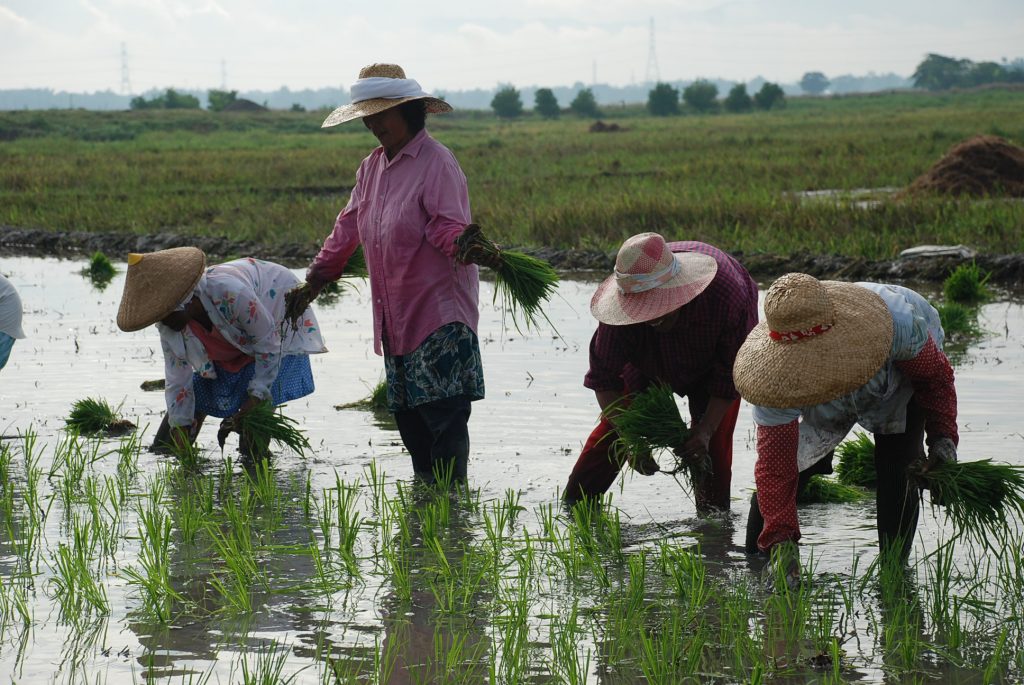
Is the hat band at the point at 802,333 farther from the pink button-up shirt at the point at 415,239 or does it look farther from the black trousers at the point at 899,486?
the pink button-up shirt at the point at 415,239

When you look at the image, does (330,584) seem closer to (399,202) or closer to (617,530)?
(617,530)

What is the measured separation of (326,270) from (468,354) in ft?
2.50

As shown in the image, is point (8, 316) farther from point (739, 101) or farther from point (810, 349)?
point (739, 101)

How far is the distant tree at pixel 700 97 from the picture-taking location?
75000mm

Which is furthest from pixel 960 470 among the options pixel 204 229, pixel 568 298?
pixel 204 229

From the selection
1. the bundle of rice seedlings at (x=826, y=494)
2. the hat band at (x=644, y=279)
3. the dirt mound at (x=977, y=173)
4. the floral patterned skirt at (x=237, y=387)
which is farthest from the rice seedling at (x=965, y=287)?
the dirt mound at (x=977, y=173)

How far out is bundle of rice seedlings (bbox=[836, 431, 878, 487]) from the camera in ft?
16.5

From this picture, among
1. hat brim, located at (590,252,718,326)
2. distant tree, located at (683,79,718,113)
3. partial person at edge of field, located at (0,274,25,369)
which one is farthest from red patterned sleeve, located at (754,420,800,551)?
distant tree, located at (683,79,718,113)

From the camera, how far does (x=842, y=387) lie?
307cm

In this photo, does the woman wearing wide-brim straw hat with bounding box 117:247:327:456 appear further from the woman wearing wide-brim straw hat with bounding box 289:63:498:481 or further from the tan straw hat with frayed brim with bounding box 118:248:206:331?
the woman wearing wide-brim straw hat with bounding box 289:63:498:481

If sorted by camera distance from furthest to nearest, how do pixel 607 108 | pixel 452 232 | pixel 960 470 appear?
pixel 607 108
pixel 452 232
pixel 960 470

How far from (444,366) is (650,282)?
1.13 m

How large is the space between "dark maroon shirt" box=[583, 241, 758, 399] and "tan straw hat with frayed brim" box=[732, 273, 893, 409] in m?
0.90

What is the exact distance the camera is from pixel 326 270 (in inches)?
201
